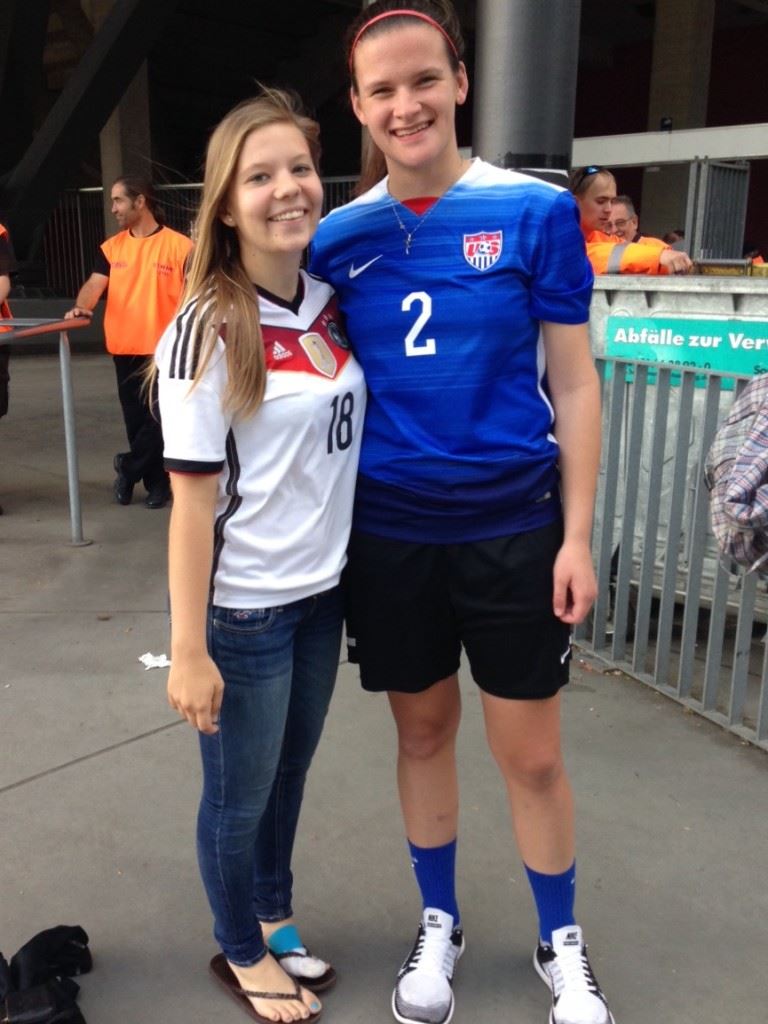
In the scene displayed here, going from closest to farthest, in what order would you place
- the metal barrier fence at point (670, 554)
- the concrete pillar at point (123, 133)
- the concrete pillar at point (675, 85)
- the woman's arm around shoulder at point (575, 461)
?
1. the woman's arm around shoulder at point (575, 461)
2. the metal barrier fence at point (670, 554)
3. the concrete pillar at point (675, 85)
4. the concrete pillar at point (123, 133)

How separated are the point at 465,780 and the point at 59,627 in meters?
2.09

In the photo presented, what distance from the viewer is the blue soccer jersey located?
1773 mm

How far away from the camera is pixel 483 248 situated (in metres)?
1.77

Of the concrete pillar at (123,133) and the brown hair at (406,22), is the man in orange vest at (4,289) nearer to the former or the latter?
the brown hair at (406,22)

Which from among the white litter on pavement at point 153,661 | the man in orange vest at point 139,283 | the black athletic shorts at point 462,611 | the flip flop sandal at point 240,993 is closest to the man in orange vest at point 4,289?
the man in orange vest at point 139,283

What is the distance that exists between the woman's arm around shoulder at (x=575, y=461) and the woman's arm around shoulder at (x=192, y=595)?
2.18 feet

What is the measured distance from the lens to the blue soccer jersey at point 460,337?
1773mm

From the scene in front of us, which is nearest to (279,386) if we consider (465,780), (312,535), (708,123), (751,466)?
(312,535)

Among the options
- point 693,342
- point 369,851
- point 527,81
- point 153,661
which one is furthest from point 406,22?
point 153,661

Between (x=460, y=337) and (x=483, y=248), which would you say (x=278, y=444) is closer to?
(x=460, y=337)

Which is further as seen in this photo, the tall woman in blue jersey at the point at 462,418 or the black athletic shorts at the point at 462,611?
the black athletic shorts at the point at 462,611

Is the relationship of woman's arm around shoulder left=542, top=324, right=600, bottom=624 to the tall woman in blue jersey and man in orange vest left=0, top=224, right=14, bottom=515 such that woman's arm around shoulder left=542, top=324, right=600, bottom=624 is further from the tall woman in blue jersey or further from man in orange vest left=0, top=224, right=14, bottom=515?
man in orange vest left=0, top=224, right=14, bottom=515

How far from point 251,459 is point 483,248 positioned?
566mm

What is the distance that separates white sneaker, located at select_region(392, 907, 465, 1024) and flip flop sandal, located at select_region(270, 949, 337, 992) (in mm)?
151
